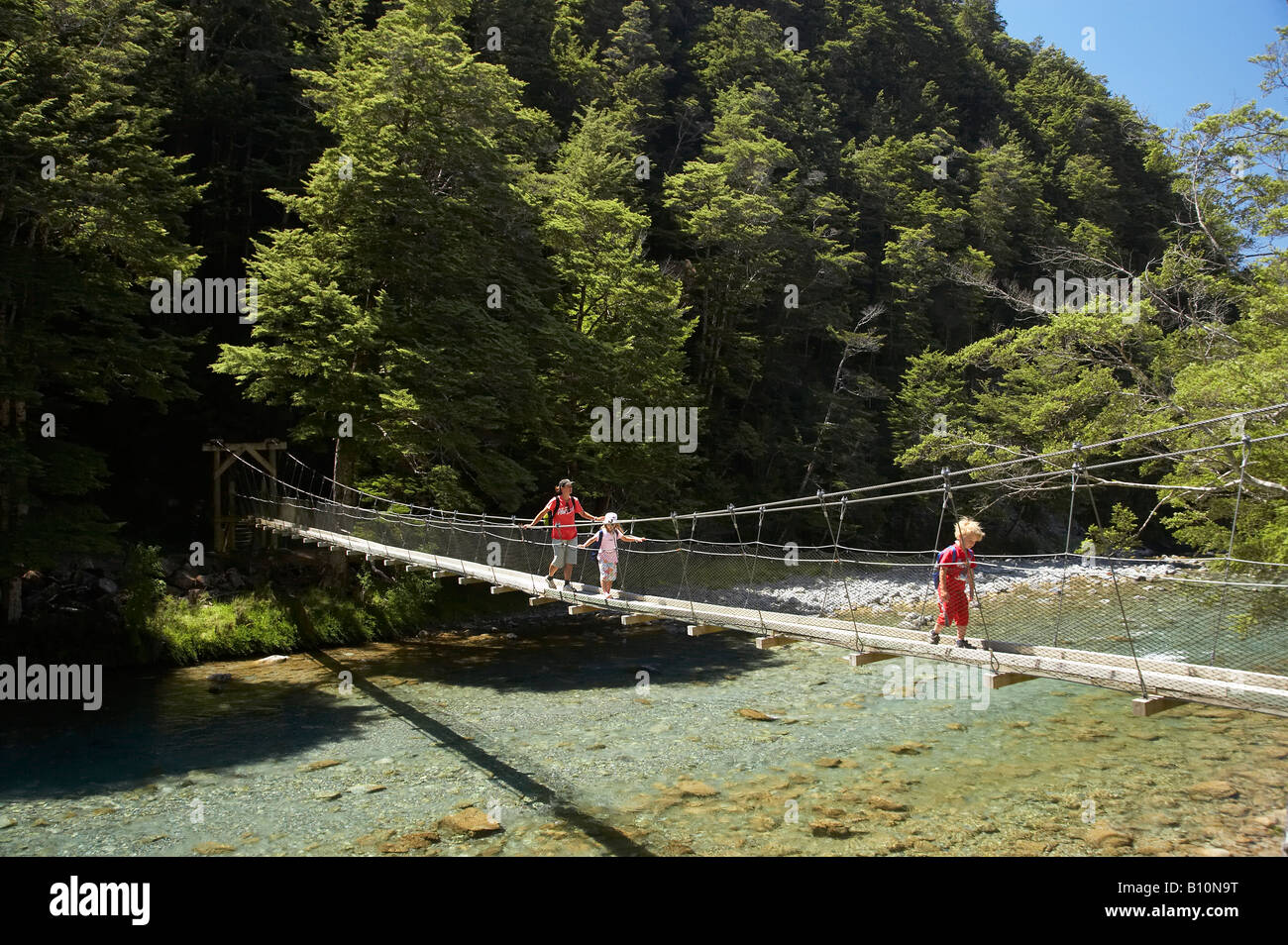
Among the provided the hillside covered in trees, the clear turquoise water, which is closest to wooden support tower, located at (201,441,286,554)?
the hillside covered in trees

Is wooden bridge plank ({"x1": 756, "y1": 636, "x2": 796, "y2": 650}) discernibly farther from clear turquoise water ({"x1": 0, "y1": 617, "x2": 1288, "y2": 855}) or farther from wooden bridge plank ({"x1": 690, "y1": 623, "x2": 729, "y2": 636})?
clear turquoise water ({"x1": 0, "y1": 617, "x2": 1288, "y2": 855})

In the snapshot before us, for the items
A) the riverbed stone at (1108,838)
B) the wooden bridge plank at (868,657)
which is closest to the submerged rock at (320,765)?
the wooden bridge plank at (868,657)

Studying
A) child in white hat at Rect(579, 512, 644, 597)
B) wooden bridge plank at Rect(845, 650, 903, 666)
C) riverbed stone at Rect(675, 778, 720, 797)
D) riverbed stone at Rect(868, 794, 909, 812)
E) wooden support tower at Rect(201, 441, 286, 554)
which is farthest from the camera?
wooden support tower at Rect(201, 441, 286, 554)

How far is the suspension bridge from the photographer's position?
158 inches

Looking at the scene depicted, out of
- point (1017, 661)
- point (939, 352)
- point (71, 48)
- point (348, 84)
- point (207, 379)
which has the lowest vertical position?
point (1017, 661)

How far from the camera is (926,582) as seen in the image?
46.3 feet

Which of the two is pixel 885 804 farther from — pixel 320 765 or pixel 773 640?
pixel 320 765

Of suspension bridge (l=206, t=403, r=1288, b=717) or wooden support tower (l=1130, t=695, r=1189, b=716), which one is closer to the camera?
wooden support tower (l=1130, t=695, r=1189, b=716)

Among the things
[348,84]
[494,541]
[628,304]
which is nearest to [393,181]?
[348,84]

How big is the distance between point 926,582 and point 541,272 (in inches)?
315

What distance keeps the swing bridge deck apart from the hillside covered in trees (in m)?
3.62
